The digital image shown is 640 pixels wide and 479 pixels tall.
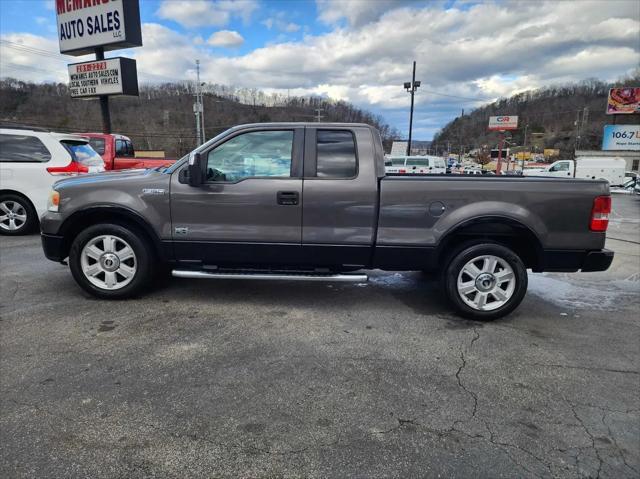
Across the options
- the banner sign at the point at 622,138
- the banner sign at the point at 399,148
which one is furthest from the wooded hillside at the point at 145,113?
the banner sign at the point at 622,138

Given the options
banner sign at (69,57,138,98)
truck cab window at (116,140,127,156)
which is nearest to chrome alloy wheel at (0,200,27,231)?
truck cab window at (116,140,127,156)

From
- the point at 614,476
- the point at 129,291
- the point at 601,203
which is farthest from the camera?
the point at 129,291

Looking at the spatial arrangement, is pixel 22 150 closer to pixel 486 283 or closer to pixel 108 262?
pixel 108 262

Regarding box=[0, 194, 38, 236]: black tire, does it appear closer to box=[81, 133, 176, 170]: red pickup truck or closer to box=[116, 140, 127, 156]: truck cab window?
box=[81, 133, 176, 170]: red pickup truck

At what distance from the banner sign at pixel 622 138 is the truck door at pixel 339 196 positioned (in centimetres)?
7024

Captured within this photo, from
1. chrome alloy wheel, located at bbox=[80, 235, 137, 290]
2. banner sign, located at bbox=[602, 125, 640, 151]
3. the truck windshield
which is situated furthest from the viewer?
banner sign, located at bbox=[602, 125, 640, 151]

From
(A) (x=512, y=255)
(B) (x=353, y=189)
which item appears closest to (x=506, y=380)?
(A) (x=512, y=255)

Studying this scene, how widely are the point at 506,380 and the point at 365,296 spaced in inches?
78.9

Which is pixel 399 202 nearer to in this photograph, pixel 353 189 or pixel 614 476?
pixel 353 189

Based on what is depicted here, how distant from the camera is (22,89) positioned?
5453 cm

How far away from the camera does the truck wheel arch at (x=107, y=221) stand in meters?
4.23

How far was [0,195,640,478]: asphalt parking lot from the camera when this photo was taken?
7.22ft

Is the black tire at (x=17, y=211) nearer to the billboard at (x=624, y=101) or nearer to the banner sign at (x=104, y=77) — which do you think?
Result: the banner sign at (x=104, y=77)

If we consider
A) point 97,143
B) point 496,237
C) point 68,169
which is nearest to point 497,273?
point 496,237
